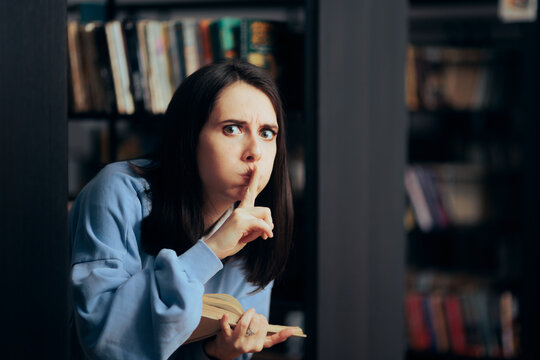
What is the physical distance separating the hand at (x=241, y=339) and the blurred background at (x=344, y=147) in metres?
0.06

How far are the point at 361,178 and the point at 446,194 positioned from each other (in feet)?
2.83

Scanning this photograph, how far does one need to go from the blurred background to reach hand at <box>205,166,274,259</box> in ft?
0.40

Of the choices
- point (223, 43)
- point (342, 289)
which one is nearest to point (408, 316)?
point (342, 289)

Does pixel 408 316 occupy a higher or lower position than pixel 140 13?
lower

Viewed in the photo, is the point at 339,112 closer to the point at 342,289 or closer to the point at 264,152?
the point at 342,289

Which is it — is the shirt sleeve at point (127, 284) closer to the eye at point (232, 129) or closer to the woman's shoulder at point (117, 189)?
the woman's shoulder at point (117, 189)

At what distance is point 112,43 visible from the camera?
0.88 m

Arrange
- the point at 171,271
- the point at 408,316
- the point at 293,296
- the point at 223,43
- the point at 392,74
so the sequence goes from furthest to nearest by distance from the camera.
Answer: the point at 408,316, the point at 392,74, the point at 293,296, the point at 223,43, the point at 171,271

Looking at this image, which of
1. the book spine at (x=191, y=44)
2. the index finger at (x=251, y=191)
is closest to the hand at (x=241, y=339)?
the index finger at (x=251, y=191)

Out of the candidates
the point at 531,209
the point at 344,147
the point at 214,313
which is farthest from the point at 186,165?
the point at 531,209

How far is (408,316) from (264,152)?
5.50 feet

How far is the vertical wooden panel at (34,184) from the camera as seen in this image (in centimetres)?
62

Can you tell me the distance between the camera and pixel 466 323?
2.03 metres

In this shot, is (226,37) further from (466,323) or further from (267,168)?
(466,323)
